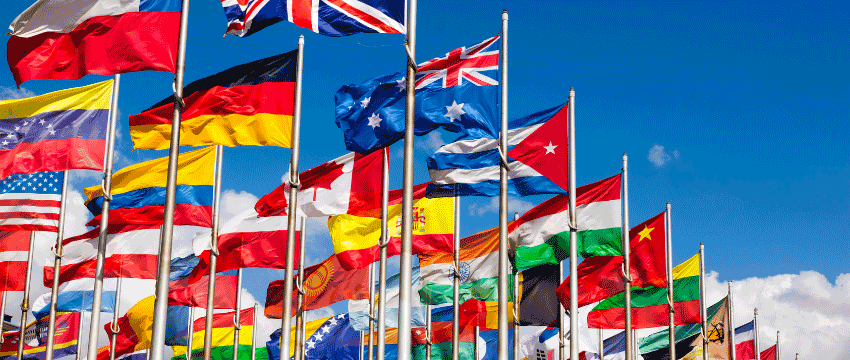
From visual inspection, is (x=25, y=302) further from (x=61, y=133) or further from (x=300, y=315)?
(x=300, y=315)

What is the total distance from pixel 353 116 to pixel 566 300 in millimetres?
11238

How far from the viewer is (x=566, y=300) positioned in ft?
89.5

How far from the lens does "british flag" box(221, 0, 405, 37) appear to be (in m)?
16.5

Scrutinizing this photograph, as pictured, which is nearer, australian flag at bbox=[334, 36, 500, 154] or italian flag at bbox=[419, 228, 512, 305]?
australian flag at bbox=[334, 36, 500, 154]

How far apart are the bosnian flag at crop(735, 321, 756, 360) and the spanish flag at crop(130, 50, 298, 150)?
28.8m

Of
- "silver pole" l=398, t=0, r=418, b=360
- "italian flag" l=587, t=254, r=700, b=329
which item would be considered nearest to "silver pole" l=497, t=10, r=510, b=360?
"silver pole" l=398, t=0, r=418, b=360

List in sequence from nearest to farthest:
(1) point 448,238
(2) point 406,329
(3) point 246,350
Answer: (2) point 406,329 → (1) point 448,238 → (3) point 246,350

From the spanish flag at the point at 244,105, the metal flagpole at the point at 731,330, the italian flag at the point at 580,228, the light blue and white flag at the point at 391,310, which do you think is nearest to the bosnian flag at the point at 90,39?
the spanish flag at the point at 244,105

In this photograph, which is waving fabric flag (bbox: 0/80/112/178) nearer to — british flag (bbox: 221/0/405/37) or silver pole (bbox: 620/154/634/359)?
→ british flag (bbox: 221/0/405/37)

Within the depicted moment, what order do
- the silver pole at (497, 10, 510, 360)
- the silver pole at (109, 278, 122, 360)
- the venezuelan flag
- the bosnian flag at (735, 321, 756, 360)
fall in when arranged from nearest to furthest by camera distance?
the silver pole at (497, 10, 510, 360) < the venezuelan flag < the silver pole at (109, 278, 122, 360) < the bosnian flag at (735, 321, 756, 360)

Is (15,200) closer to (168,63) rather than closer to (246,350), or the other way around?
(168,63)

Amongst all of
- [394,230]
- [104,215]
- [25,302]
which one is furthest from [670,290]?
[25,302]

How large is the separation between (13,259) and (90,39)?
64.6ft

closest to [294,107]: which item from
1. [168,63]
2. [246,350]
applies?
[168,63]
